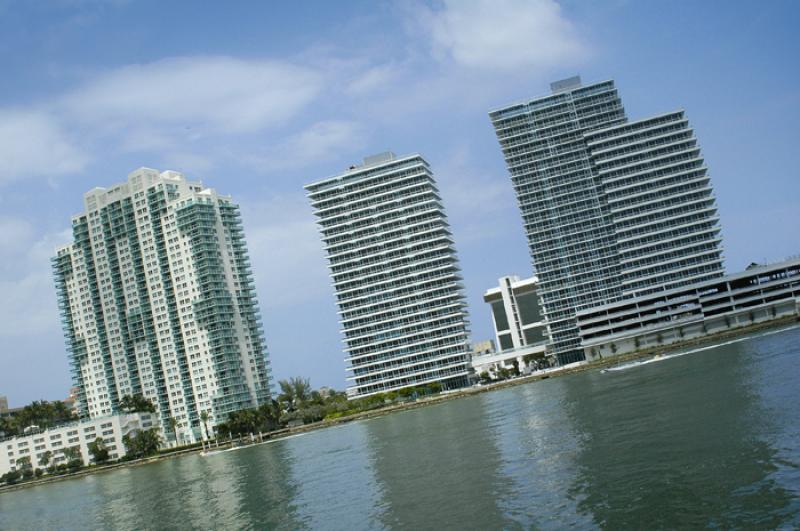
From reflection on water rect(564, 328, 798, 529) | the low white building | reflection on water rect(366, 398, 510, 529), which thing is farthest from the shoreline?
reflection on water rect(564, 328, 798, 529)

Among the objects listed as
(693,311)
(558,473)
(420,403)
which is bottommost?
(420,403)

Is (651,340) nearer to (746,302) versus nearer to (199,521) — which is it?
(746,302)

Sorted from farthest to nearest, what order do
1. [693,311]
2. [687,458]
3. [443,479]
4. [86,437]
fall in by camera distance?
1. [86,437]
2. [693,311]
3. [443,479]
4. [687,458]

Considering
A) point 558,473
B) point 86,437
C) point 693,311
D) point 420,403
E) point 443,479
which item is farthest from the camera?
point 86,437

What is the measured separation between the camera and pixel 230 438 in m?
174

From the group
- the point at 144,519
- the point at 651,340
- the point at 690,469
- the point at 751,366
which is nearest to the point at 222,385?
the point at 651,340

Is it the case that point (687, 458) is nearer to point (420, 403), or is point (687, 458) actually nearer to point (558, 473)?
point (558, 473)

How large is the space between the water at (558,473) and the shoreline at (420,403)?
211 ft

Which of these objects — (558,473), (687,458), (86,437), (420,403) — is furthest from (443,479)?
(86,437)

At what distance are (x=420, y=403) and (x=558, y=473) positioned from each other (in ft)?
427

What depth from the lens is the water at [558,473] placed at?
33906mm

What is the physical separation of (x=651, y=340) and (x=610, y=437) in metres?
139

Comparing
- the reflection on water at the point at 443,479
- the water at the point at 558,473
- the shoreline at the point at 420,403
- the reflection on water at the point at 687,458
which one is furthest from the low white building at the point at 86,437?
the reflection on water at the point at 687,458

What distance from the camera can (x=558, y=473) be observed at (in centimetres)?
4469
